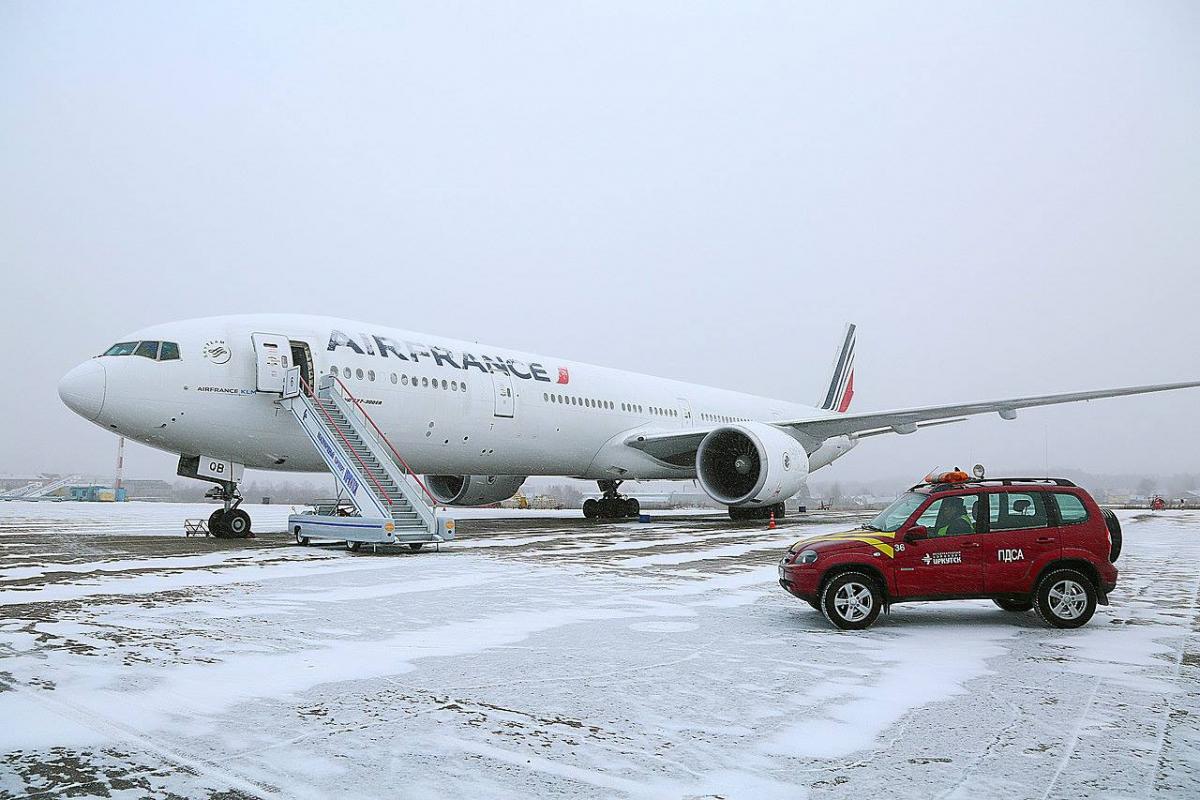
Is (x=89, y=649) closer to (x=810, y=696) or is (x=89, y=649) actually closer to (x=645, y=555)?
(x=810, y=696)

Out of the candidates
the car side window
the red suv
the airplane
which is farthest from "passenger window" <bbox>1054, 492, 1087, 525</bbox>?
the airplane

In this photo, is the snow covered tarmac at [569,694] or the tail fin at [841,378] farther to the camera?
the tail fin at [841,378]

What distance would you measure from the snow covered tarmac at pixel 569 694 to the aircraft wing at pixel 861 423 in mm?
12347

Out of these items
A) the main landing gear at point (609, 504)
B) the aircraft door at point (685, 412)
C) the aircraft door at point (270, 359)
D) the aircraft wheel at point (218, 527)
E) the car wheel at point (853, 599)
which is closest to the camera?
the car wheel at point (853, 599)

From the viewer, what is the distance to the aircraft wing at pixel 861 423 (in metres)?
20.6

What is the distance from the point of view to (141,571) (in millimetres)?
9984

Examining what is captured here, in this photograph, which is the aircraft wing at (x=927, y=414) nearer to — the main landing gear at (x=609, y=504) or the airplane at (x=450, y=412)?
the airplane at (x=450, y=412)

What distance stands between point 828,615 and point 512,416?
41.7 ft

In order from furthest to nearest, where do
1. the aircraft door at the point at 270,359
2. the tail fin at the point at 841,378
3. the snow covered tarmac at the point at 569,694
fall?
the tail fin at the point at 841,378, the aircraft door at the point at 270,359, the snow covered tarmac at the point at 569,694

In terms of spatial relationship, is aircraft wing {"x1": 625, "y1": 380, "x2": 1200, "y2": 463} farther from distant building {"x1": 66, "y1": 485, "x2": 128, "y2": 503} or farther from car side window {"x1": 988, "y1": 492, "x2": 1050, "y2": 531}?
distant building {"x1": 66, "y1": 485, "x2": 128, "y2": 503}

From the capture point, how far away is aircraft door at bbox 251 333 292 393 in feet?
47.9

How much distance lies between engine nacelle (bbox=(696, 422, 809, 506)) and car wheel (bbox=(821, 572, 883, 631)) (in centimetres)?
1242

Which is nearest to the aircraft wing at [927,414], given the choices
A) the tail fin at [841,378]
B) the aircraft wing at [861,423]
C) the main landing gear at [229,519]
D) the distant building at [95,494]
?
the aircraft wing at [861,423]

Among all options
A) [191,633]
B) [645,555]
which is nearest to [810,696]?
[191,633]
